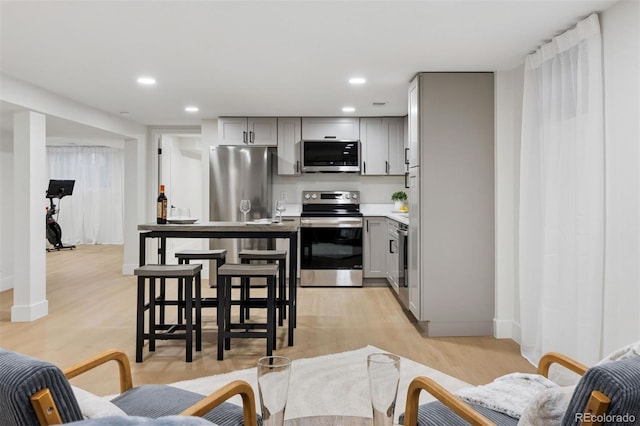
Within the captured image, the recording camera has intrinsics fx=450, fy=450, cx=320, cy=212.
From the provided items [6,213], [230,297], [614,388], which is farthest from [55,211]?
[614,388]

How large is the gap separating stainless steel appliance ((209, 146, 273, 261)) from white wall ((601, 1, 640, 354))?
4.12m

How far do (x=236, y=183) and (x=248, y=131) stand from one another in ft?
2.52

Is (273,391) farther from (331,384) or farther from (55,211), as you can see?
(55,211)

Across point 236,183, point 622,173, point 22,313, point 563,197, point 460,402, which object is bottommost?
point 22,313

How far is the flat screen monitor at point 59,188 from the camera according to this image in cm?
1002

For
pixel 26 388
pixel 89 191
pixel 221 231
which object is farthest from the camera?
pixel 89 191

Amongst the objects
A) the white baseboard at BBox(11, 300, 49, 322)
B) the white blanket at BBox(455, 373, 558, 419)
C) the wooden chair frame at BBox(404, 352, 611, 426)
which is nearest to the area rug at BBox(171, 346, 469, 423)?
the white blanket at BBox(455, 373, 558, 419)

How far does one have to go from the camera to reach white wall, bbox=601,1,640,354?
2377mm

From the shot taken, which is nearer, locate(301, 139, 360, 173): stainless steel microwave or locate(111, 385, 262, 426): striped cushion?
locate(111, 385, 262, 426): striped cushion

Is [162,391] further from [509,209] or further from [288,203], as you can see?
[288,203]

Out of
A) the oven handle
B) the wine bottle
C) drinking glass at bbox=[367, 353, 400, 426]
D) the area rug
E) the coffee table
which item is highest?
the wine bottle

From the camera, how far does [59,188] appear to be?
10.1m

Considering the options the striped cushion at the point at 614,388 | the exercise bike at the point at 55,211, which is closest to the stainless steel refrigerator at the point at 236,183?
the striped cushion at the point at 614,388

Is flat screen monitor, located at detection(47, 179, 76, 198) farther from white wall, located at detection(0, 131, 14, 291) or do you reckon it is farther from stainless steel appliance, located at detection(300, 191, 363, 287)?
stainless steel appliance, located at detection(300, 191, 363, 287)
